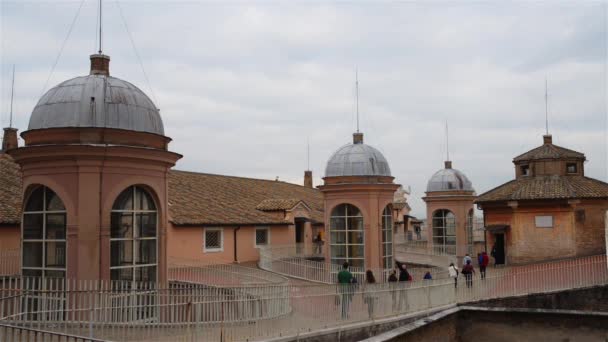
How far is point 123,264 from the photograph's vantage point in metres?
14.3

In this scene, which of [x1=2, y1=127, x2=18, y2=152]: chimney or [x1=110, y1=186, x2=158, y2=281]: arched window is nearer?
[x1=110, y1=186, x2=158, y2=281]: arched window

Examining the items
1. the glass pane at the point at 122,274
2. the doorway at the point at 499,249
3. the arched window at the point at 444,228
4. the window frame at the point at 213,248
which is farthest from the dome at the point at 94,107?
the arched window at the point at 444,228

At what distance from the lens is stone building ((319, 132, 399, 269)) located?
949 inches

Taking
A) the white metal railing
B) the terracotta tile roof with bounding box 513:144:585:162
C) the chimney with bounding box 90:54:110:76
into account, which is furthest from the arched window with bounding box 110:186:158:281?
the terracotta tile roof with bounding box 513:144:585:162

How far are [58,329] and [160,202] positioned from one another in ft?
13.5

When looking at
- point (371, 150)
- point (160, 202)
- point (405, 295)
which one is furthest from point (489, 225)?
point (160, 202)

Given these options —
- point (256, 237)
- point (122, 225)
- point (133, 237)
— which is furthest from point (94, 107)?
point (256, 237)

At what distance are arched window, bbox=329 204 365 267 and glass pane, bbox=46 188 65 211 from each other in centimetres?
1296

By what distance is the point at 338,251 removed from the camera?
81.0 feet

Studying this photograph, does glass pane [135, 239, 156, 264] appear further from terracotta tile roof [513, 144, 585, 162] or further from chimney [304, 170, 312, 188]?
chimney [304, 170, 312, 188]

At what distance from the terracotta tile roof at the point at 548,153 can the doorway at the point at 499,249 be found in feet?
15.1

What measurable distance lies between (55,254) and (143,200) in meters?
2.46

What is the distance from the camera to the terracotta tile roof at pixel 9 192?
67.2ft

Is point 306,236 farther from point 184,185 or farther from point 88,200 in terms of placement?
point 88,200
